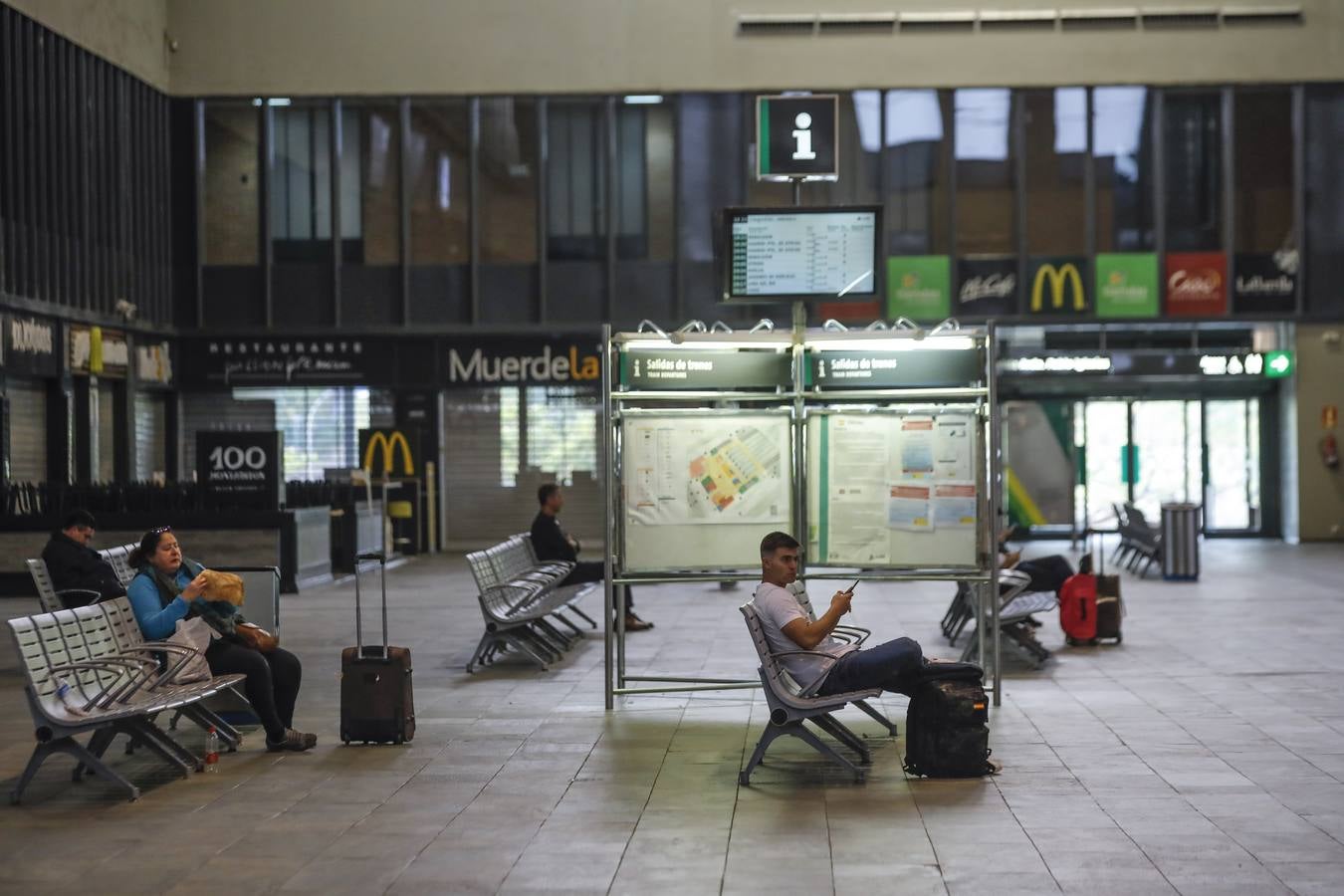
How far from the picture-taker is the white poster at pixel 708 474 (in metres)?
11.2

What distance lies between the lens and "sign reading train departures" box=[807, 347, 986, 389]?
11102 millimetres

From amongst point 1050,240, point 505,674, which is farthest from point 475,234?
point 505,674

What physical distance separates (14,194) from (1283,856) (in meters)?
21.2

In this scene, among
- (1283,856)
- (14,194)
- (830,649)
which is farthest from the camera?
(14,194)

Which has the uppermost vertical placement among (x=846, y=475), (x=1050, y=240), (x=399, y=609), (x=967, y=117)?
(x=967, y=117)

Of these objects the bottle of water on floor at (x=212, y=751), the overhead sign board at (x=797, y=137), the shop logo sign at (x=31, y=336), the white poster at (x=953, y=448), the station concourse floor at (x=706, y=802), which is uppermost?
the overhead sign board at (x=797, y=137)

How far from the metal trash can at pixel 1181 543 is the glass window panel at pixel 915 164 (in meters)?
8.60

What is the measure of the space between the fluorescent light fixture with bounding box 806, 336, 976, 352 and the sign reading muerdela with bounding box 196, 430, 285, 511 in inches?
434

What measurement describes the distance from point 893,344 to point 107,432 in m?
18.8

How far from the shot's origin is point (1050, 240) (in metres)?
28.6

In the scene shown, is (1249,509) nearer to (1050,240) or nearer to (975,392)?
(1050,240)

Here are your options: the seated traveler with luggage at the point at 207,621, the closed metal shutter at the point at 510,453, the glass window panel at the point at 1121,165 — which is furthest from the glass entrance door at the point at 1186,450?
the seated traveler with luggage at the point at 207,621

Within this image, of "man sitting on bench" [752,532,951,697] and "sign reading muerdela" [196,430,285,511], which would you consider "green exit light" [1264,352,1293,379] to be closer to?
"sign reading muerdela" [196,430,285,511]

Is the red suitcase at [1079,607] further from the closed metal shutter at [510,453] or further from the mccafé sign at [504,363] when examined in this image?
the mccafé sign at [504,363]
